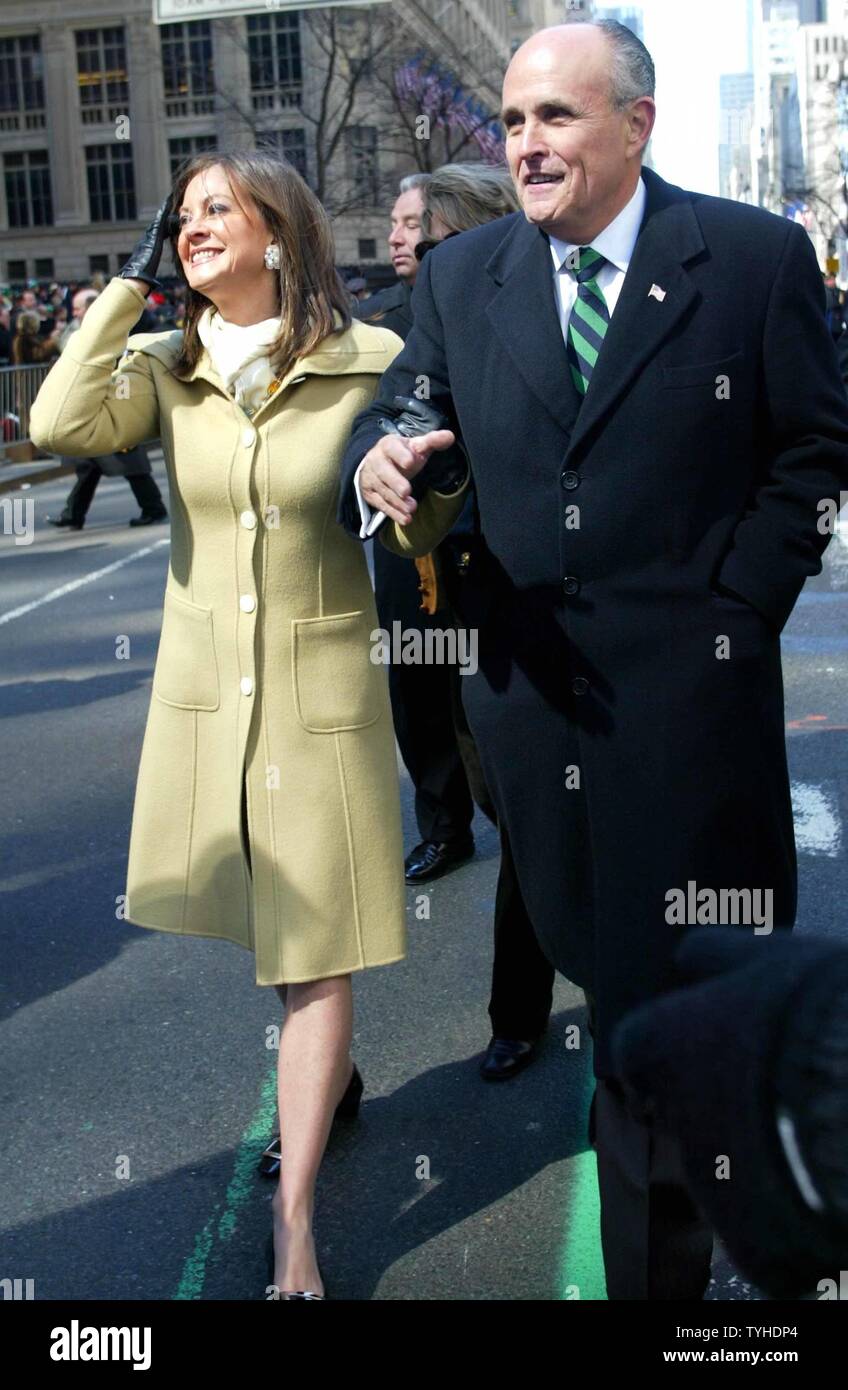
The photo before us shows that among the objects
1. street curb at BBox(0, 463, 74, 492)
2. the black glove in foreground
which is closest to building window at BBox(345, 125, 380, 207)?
street curb at BBox(0, 463, 74, 492)

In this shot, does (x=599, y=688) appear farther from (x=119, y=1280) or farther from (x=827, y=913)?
(x=827, y=913)

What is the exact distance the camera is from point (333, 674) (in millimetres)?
3469

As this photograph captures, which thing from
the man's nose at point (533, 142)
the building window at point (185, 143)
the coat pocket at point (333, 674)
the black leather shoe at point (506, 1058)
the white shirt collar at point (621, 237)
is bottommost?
the black leather shoe at point (506, 1058)

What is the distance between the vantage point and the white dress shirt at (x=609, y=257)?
3.01 m

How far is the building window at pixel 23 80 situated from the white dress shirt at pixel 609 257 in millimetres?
80610

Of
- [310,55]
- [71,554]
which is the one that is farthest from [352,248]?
[71,554]

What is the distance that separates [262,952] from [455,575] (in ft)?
2.67

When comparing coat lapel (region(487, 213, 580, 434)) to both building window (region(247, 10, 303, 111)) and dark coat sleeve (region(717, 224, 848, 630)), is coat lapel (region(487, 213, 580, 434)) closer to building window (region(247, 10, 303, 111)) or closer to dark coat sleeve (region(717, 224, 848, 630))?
dark coat sleeve (region(717, 224, 848, 630))

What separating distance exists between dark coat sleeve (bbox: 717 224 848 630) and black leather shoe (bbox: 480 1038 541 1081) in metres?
1.72

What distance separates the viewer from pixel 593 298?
10.0ft

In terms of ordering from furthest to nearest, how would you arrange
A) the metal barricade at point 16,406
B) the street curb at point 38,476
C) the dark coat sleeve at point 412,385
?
the metal barricade at point 16,406 → the street curb at point 38,476 → the dark coat sleeve at point 412,385

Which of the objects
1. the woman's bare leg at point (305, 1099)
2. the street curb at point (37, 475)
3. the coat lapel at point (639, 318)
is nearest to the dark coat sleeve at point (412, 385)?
the coat lapel at point (639, 318)

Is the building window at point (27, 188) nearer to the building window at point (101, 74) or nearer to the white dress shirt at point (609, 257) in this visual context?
the building window at point (101, 74)

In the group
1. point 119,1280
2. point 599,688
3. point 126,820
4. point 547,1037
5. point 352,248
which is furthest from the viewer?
point 352,248
